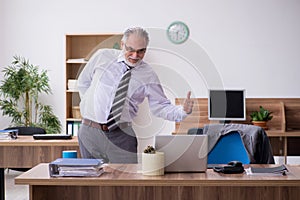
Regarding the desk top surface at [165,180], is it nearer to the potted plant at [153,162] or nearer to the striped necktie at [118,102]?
the potted plant at [153,162]

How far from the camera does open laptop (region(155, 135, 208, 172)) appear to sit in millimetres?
2766

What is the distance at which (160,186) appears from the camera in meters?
2.82

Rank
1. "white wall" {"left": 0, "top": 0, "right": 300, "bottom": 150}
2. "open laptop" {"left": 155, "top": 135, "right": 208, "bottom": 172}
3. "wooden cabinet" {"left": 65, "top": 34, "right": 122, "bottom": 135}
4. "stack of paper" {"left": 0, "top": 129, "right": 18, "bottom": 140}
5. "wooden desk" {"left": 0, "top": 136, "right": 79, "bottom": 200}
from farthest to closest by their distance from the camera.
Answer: "wooden cabinet" {"left": 65, "top": 34, "right": 122, "bottom": 135} < "white wall" {"left": 0, "top": 0, "right": 300, "bottom": 150} < "stack of paper" {"left": 0, "top": 129, "right": 18, "bottom": 140} < "wooden desk" {"left": 0, "top": 136, "right": 79, "bottom": 200} < "open laptop" {"left": 155, "top": 135, "right": 208, "bottom": 172}

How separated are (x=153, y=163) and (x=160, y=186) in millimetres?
168

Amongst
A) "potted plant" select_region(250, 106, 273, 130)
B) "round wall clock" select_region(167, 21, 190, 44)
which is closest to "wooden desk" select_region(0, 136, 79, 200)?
"potted plant" select_region(250, 106, 273, 130)

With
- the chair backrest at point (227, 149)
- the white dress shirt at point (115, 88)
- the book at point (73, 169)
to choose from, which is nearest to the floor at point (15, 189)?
the chair backrest at point (227, 149)

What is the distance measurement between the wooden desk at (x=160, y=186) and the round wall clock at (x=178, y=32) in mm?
3971

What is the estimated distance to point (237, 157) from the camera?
3867 millimetres

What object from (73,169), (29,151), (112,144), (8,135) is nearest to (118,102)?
(112,144)

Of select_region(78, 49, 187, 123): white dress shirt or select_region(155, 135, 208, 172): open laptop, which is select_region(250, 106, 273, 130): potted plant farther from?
select_region(155, 135, 208, 172): open laptop

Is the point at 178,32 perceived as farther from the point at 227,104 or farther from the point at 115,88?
the point at 115,88

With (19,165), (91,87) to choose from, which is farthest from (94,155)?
(19,165)

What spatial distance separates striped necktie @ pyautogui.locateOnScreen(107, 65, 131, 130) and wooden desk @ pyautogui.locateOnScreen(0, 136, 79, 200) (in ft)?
4.28

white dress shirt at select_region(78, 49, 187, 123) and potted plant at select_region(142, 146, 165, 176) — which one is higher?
white dress shirt at select_region(78, 49, 187, 123)
